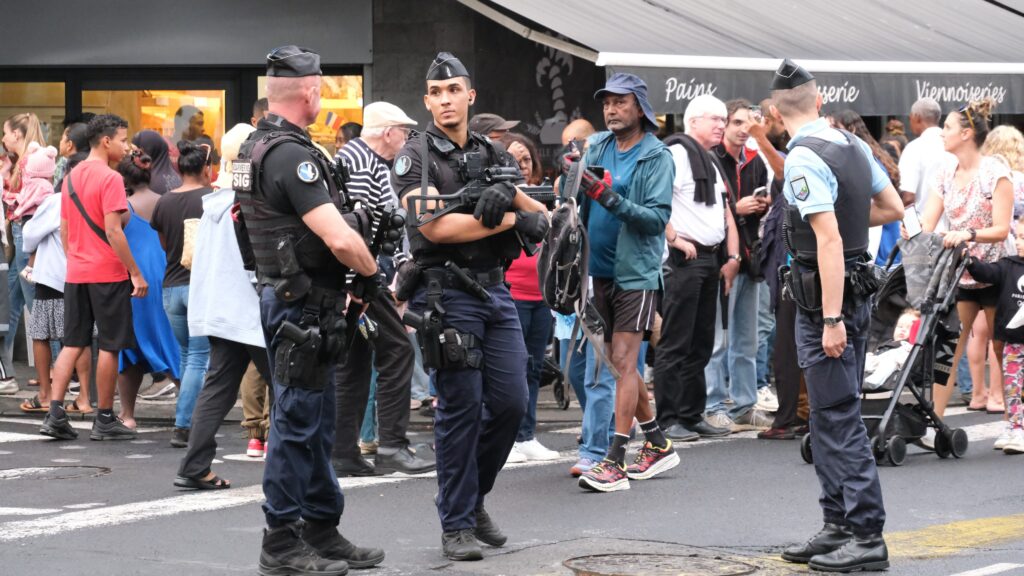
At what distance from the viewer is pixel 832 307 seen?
261 inches

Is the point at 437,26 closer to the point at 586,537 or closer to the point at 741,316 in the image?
the point at 741,316

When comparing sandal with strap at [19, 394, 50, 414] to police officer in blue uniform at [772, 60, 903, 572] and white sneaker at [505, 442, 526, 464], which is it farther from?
police officer in blue uniform at [772, 60, 903, 572]

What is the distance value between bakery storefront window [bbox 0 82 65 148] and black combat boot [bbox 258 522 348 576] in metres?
10.9

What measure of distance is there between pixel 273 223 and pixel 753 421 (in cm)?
552

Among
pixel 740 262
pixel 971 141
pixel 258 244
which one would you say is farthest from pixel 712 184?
pixel 258 244

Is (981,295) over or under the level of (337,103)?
under

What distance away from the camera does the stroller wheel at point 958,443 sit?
9.49 meters

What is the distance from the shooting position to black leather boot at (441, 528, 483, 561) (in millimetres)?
6586

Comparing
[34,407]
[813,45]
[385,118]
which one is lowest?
[34,407]

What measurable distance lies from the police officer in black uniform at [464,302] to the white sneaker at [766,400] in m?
4.99

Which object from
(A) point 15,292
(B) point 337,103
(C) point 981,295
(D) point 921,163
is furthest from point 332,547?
(B) point 337,103

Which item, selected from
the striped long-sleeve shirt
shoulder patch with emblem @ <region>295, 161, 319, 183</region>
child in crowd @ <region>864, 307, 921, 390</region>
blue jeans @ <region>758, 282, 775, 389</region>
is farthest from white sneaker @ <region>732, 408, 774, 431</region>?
shoulder patch with emblem @ <region>295, 161, 319, 183</region>

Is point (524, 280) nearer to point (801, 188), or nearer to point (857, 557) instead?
point (801, 188)

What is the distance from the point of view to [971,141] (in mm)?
10023
